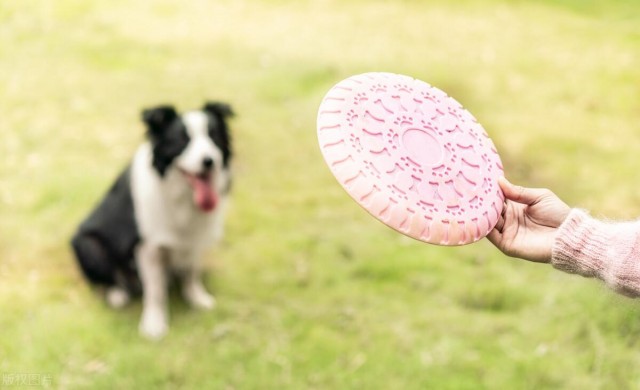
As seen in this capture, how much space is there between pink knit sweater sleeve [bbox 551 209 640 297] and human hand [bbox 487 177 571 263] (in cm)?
17

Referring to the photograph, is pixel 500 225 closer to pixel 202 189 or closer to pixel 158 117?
pixel 202 189

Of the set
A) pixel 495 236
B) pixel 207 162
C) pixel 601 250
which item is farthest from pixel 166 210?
pixel 601 250

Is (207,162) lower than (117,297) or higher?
higher

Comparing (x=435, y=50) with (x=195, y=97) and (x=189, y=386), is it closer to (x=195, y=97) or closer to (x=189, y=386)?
(x=195, y=97)

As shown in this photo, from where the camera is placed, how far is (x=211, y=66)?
6.01 metres

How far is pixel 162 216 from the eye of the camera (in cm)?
304

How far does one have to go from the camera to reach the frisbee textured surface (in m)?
1.72

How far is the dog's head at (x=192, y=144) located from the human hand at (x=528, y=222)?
4.48 feet

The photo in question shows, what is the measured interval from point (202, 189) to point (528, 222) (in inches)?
60.5

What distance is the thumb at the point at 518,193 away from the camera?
77.9 inches

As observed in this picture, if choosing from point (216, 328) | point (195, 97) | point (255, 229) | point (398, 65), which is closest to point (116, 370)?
point (216, 328)

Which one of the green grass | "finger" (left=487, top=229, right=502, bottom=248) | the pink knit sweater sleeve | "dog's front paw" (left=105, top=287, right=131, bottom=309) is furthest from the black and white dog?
the pink knit sweater sleeve

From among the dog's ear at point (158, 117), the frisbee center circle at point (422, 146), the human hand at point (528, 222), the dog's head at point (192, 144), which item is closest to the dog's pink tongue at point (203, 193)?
the dog's head at point (192, 144)

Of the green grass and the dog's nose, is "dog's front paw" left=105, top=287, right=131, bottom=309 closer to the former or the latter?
the green grass
